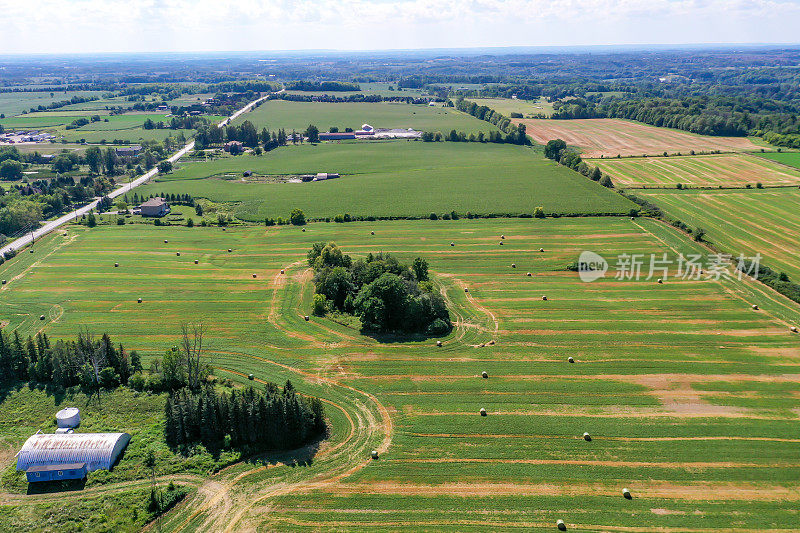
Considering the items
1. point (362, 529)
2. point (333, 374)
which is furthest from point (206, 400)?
point (362, 529)

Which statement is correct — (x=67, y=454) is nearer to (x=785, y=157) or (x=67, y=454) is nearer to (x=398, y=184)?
(x=398, y=184)

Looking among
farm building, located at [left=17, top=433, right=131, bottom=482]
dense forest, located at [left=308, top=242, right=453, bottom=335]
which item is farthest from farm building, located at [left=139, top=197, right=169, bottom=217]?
farm building, located at [left=17, top=433, right=131, bottom=482]

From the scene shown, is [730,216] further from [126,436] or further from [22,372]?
[22,372]

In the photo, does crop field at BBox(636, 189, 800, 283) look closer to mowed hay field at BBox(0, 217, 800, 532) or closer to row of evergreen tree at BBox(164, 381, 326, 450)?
mowed hay field at BBox(0, 217, 800, 532)

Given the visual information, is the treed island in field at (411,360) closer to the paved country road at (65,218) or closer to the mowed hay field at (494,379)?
the mowed hay field at (494,379)

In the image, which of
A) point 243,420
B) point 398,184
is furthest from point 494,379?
point 398,184

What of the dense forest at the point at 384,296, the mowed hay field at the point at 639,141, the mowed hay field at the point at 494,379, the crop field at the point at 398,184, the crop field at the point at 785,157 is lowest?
the mowed hay field at the point at 494,379

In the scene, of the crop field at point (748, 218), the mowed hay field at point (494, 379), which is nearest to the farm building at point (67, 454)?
the mowed hay field at point (494, 379)
